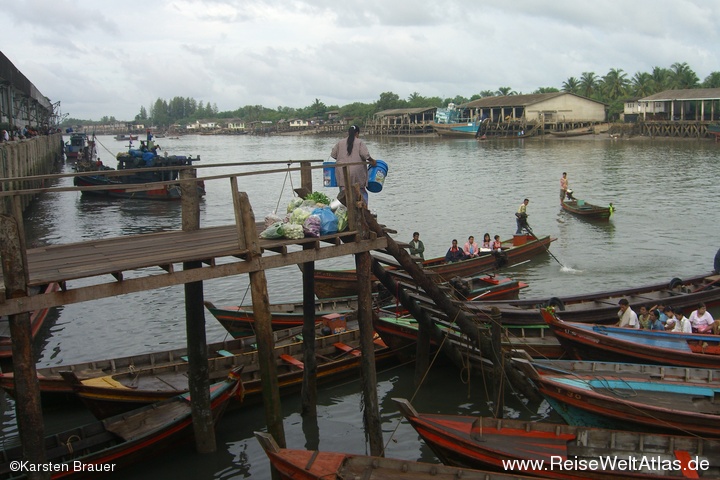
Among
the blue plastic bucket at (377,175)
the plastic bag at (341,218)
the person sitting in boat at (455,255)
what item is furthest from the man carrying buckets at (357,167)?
the person sitting in boat at (455,255)

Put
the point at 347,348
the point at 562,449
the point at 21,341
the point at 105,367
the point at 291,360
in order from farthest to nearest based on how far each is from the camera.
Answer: the point at 347,348 < the point at 291,360 < the point at 105,367 < the point at 562,449 < the point at 21,341

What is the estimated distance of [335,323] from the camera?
15.7 metres

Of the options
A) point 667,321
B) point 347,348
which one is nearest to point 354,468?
point 347,348

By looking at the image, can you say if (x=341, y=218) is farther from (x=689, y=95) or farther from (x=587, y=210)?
(x=689, y=95)

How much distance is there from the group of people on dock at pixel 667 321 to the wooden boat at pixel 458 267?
13.5 feet

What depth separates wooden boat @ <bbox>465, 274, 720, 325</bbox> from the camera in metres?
15.6

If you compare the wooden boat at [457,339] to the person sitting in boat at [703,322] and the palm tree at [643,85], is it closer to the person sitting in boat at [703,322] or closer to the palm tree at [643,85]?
the person sitting in boat at [703,322]

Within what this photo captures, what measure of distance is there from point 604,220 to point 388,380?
21.8 meters

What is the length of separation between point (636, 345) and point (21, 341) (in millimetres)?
10553

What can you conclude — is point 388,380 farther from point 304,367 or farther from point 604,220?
point 604,220

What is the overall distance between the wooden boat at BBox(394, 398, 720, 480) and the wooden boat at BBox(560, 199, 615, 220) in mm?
24704

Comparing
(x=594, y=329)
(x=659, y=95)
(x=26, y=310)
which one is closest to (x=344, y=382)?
(x=594, y=329)

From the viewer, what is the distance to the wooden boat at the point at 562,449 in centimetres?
921

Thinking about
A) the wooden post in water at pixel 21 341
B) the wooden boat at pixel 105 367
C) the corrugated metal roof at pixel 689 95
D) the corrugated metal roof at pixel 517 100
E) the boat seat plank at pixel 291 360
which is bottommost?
the boat seat plank at pixel 291 360
